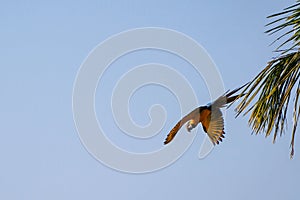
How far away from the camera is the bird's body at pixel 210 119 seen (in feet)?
13.1

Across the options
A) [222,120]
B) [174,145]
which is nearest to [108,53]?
[174,145]

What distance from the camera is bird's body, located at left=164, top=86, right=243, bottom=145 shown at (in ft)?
13.1

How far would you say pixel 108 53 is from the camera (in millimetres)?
6816

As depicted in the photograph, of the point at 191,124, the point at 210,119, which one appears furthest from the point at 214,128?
the point at 191,124

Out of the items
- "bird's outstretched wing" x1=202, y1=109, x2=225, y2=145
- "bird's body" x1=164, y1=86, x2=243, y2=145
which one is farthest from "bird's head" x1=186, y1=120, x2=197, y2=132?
"bird's outstretched wing" x1=202, y1=109, x2=225, y2=145

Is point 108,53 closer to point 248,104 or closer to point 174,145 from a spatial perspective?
point 174,145

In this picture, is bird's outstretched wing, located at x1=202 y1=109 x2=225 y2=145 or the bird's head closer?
the bird's head

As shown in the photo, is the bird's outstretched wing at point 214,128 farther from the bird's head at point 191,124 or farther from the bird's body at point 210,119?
the bird's head at point 191,124

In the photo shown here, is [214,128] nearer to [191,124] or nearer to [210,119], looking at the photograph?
[210,119]

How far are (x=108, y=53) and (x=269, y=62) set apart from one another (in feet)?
11.8

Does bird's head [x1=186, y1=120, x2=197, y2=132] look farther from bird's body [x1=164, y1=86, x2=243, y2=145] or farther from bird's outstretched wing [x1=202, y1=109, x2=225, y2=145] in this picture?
bird's outstretched wing [x1=202, y1=109, x2=225, y2=145]

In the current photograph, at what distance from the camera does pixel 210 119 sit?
4.62 meters

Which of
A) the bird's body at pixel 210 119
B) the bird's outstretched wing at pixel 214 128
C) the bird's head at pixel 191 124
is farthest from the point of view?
the bird's outstretched wing at pixel 214 128

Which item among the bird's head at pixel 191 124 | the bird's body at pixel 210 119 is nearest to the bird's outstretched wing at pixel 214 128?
the bird's body at pixel 210 119
